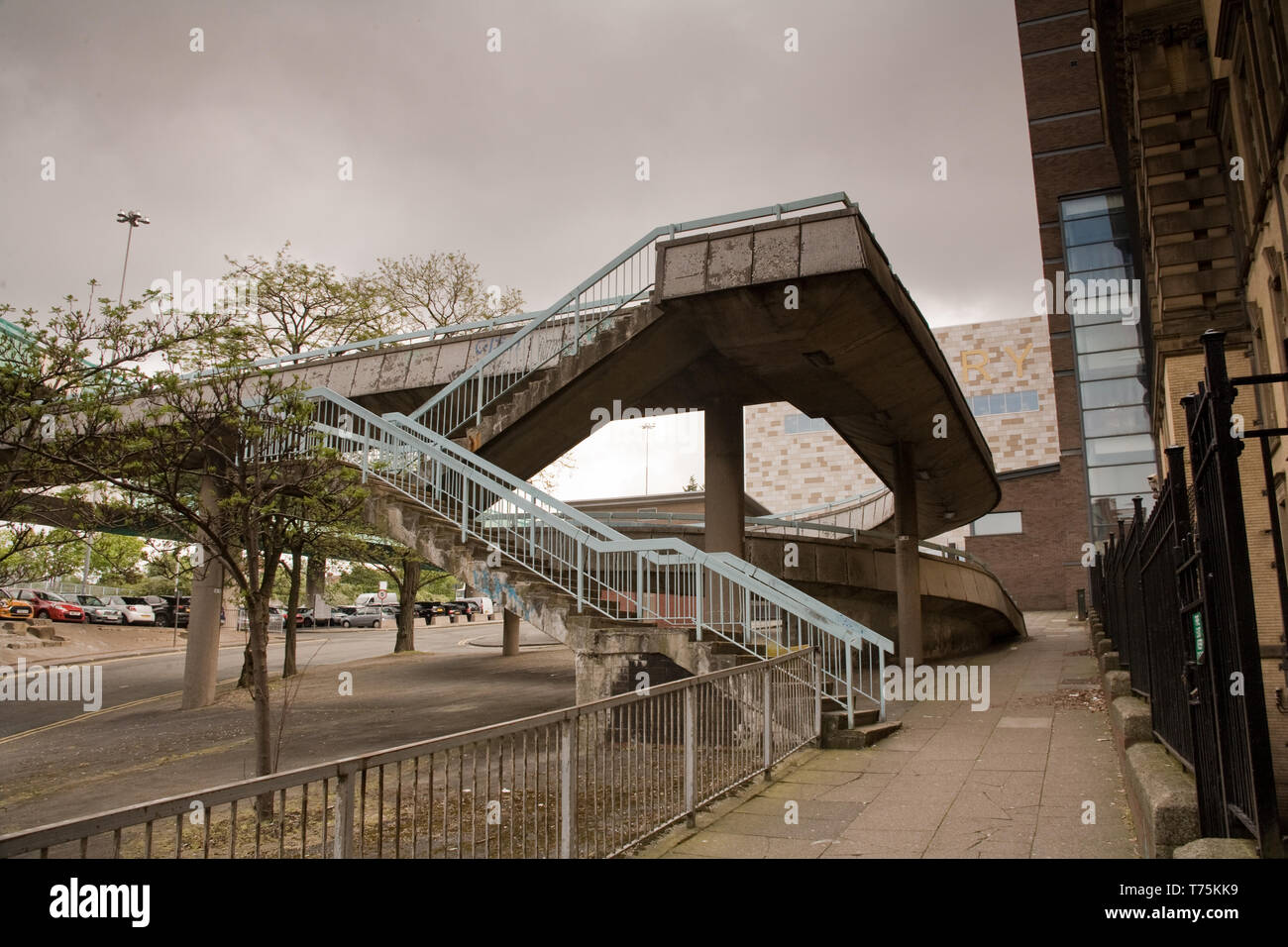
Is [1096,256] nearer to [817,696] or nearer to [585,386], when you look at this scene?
[585,386]

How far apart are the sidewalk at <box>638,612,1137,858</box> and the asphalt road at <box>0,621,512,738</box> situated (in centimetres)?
1451

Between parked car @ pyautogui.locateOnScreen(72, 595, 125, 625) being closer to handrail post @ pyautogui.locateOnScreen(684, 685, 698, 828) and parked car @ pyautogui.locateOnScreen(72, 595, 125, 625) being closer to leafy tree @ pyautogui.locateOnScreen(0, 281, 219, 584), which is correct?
leafy tree @ pyautogui.locateOnScreen(0, 281, 219, 584)

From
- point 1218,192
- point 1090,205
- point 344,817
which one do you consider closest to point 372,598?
point 1090,205

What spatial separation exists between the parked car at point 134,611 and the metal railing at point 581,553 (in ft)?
111

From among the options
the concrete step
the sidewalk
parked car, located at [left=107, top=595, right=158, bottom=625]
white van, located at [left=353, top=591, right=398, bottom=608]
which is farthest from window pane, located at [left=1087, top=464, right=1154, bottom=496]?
white van, located at [left=353, top=591, right=398, bottom=608]

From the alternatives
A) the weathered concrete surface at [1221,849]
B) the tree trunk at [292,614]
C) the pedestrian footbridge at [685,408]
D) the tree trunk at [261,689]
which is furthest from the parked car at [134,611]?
the weathered concrete surface at [1221,849]

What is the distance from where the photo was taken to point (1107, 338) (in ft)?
126

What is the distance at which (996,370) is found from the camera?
5409cm

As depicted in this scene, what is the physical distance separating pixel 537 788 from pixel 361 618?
55407 mm

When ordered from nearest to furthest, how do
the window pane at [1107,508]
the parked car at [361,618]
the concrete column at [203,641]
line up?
the concrete column at [203,641] < the window pane at [1107,508] < the parked car at [361,618]

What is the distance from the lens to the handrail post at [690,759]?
6477 mm

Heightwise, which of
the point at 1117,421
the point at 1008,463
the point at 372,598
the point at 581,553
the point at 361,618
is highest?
the point at 1008,463

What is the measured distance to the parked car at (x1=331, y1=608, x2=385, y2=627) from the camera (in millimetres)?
55875

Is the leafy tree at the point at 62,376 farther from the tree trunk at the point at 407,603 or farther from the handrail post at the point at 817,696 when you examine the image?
the tree trunk at the point at 407,603
